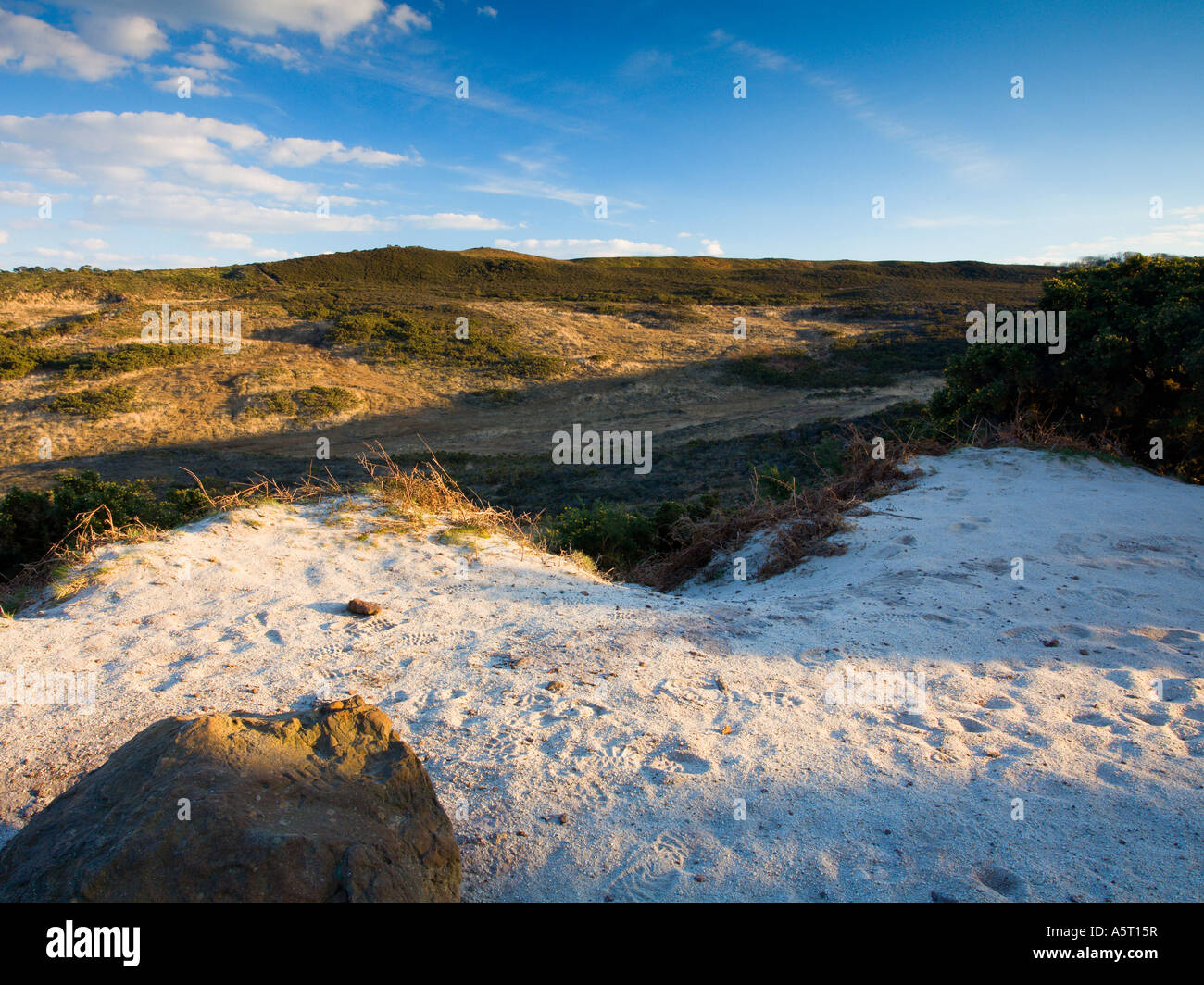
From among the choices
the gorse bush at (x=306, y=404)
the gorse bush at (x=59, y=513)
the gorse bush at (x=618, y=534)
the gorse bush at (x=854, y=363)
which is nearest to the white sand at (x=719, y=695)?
the gorse bush at (x=59, y=513)

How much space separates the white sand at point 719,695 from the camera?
224 cm

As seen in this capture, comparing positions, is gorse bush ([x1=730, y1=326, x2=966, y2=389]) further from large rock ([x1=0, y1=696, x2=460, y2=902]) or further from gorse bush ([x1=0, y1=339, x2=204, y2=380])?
large rock ([x1=0, y1=696, x2=460, y2=902])

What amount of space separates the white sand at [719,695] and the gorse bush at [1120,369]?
12.2ft

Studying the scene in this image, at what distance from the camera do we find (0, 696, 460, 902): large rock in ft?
5.23

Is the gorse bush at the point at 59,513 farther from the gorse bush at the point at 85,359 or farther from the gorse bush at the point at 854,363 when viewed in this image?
the gorse bush at the point at 854,363

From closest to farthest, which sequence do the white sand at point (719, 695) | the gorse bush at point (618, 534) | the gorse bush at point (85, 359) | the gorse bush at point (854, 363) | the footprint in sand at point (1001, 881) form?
the footprint in sand at point (1001, 881) < the white sand at point (719, 695) < the gorse bush at point (618, 534) < the gorse bush at point (85, 359) < the gorse bush at point (854, 363)

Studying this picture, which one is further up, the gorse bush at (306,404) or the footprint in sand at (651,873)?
the gorse bush at (306,404)

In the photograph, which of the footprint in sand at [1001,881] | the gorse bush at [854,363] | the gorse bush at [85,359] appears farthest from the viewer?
the gorse bush at [854,363]

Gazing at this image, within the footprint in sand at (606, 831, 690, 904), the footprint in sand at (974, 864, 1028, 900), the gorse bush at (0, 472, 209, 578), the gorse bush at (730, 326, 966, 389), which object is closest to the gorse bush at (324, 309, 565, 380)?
the gorse bush at (730, 326, 966, 389)

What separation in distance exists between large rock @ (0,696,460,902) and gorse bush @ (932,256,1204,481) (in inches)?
386
